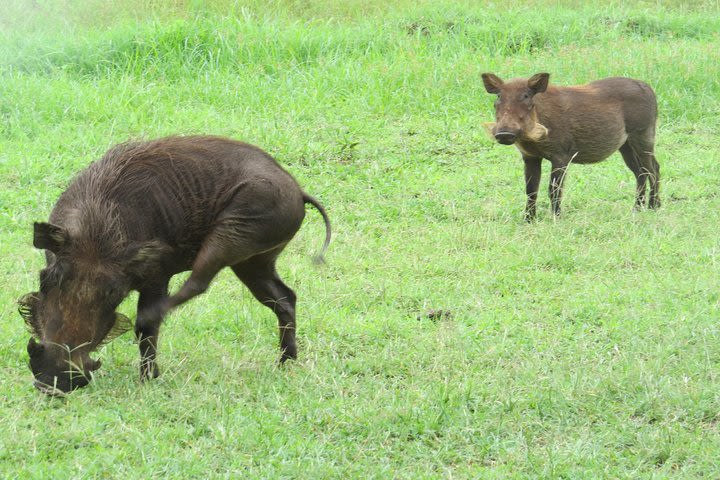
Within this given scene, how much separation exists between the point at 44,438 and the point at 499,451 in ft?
5.20

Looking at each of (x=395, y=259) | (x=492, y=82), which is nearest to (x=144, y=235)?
(x=395, y=259)

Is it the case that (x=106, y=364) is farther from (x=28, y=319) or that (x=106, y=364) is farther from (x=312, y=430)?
(x=312, y=430)

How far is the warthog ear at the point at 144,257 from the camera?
13.0ft

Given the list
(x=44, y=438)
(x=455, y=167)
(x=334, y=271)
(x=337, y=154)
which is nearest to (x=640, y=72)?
(x=455, y=167)

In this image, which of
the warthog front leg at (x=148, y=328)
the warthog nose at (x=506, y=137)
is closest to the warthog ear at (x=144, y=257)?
the warthog front leg at (x=148, y=328)

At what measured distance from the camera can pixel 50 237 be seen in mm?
3785

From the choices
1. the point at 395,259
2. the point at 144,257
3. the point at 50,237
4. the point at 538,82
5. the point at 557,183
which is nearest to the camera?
the point at 50,237

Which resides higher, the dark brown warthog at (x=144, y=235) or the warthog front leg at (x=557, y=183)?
the dark brown warthog at (x=144, y=235)

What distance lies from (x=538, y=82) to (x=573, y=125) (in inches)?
18.8

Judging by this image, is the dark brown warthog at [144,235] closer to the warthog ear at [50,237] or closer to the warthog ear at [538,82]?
the warthog ear at [50,237]

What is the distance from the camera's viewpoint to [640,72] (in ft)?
32.2

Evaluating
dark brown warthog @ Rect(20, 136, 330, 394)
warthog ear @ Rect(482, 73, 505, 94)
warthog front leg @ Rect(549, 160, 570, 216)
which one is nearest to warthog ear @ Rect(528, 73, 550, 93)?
warthog ear @ Rect(482, 73, 505, 94)

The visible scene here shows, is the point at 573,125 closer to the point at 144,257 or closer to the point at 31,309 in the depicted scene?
the point at 144,257

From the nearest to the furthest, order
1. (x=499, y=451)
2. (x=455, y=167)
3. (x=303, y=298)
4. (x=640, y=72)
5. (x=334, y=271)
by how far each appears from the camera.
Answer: (x=499, y=451) → (x=303, y=298) → (x=334, y=271) → (x=455, y=167) → (x=640, y=72)
